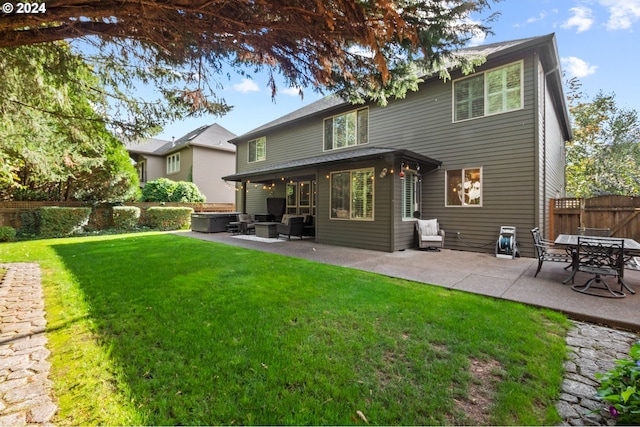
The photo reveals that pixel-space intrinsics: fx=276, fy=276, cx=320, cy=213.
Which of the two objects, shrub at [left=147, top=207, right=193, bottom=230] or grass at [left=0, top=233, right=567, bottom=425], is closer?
grass at [left=0, top=233, right=567, bottom=425]

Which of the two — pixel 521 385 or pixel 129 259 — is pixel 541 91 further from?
pixel 129 259

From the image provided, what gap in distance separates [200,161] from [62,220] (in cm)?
959

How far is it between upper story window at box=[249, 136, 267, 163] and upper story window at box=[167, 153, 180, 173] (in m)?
8.77

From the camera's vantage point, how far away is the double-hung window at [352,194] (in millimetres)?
8773

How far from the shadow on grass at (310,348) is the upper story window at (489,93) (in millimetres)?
6435

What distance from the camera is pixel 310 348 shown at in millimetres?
2600

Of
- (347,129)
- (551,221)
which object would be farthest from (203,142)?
(551,221)

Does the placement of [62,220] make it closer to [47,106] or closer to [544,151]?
[47,106]

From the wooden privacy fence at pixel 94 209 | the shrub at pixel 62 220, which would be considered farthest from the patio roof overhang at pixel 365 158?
the shrub at pixel 62 220

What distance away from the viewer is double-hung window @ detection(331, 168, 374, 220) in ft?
28.8

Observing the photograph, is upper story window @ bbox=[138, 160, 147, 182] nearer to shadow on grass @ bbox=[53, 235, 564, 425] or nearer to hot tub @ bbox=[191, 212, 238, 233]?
hot tub @ bbox=[191, 212, 238, 233]

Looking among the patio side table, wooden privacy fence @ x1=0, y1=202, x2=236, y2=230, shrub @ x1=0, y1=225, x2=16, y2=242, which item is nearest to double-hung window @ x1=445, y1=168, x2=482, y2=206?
the patio side table

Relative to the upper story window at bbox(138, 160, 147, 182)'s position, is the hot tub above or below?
below

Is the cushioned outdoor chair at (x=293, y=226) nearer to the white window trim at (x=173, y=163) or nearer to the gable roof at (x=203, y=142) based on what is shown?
the gable roof at (x=203, y=142)
